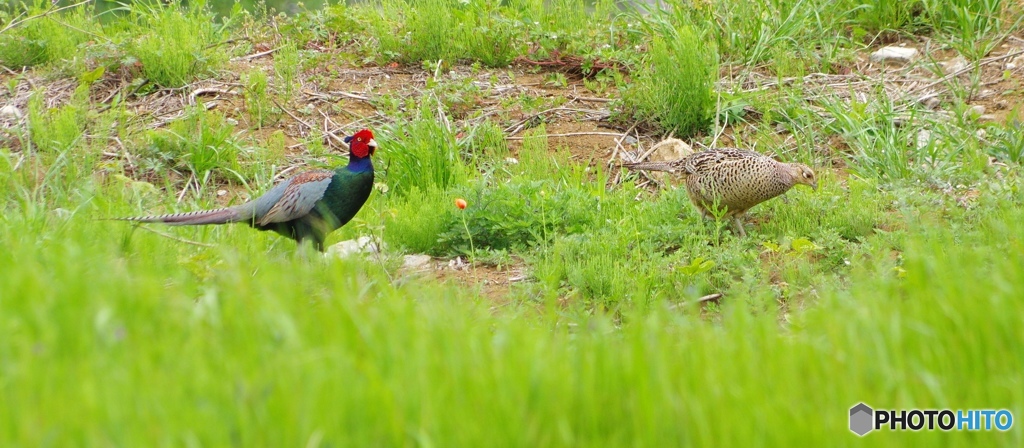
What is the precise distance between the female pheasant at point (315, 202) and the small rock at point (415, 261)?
0.45 m

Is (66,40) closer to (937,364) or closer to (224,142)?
(224,142)

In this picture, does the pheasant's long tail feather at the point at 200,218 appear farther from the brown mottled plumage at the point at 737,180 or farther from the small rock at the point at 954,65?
the small rock at the point at 954,65

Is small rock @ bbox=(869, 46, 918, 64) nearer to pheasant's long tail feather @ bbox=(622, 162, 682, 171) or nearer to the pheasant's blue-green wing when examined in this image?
pheasant's long tail feather @ bbox=(622, 162, 682, 171)

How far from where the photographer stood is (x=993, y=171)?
21.8 ft

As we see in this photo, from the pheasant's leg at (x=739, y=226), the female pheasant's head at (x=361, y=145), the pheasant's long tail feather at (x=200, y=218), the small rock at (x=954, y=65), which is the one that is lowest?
the pheasant's leg at (x=739, y=226)

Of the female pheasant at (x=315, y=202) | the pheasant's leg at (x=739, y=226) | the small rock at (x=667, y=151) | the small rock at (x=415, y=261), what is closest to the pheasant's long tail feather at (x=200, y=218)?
the female pheasant at (x=315, y=202)

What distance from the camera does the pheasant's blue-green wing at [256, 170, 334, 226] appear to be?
6.00m

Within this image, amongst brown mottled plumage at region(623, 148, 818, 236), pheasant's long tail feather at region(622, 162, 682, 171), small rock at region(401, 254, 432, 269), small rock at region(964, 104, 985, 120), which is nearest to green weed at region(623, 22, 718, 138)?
pheasant's long tail feather at region(622, 162, 682, 171)

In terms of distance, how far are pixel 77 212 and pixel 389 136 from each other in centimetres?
313

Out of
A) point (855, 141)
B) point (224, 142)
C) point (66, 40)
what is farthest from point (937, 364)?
point (66, 40)

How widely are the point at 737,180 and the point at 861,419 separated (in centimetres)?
420

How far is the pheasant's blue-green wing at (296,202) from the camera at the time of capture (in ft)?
19.7

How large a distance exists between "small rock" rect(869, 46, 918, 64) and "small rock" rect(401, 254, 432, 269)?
16.3 ft

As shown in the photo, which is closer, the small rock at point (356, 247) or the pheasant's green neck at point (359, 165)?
the small rock at point (356, 247)
